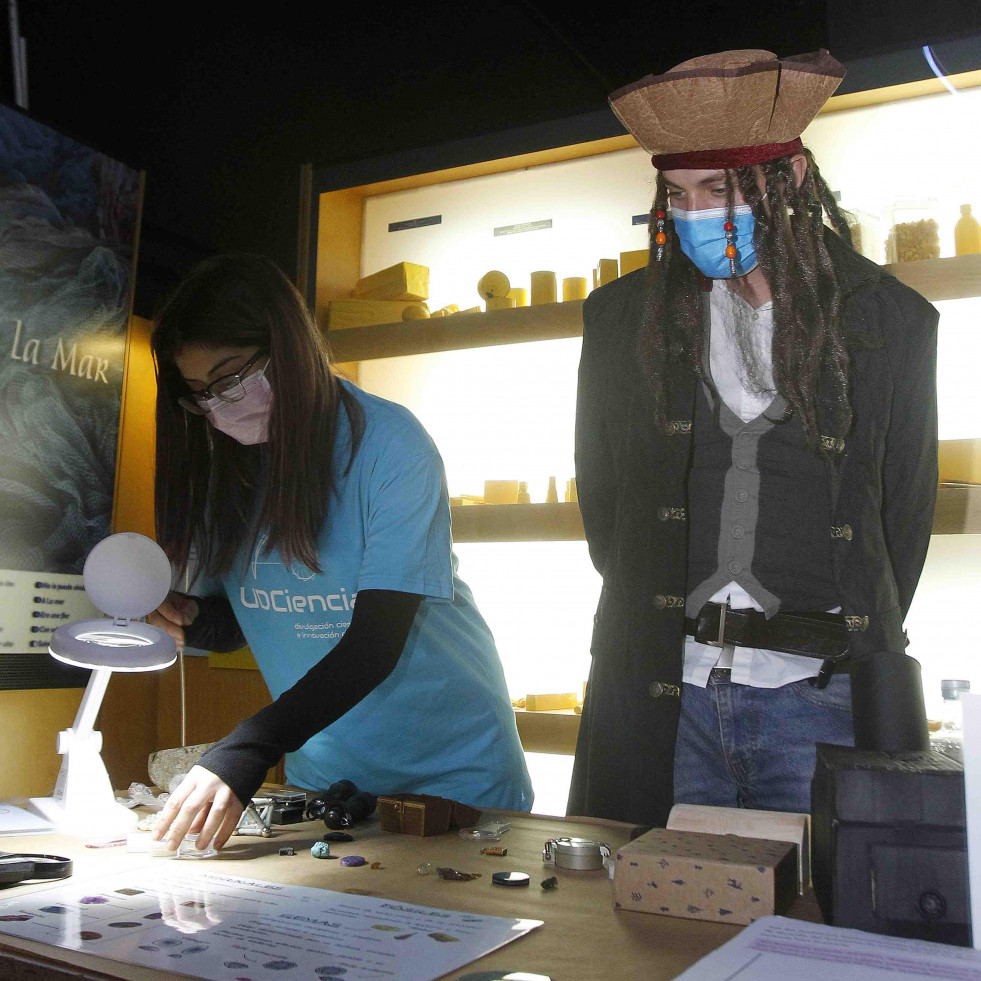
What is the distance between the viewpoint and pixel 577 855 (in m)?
0.88

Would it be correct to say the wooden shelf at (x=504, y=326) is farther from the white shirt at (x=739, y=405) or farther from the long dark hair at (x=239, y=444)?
the long dark hair at (x=239, y=444)

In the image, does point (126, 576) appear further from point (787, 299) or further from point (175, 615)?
point (787, 299)

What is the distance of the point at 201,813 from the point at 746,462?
2.49 feet

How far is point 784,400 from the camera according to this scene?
128 cm

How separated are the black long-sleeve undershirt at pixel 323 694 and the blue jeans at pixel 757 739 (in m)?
0.38

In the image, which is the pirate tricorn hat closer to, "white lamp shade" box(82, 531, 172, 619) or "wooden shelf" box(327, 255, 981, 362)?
"white lamp shade" box(82, 531, 172, 619)

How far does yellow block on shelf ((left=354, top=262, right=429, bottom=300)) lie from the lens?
300cm

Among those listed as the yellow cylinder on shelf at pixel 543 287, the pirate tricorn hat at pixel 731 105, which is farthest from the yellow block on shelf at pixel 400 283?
the pirate tricorn hat at pixel 731 105

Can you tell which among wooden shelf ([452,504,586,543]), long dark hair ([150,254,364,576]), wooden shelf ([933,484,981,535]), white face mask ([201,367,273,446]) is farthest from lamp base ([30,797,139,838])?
wooden shelf ([933,484,981,535])

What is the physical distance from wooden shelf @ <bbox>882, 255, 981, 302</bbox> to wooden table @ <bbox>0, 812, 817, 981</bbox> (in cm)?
173

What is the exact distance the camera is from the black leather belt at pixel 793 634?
3.84 ft

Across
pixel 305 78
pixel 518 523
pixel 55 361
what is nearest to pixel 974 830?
pixel 518 523

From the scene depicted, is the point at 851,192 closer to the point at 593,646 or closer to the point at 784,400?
the point at 784,400

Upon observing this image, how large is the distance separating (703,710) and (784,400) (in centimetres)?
40
